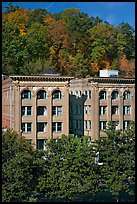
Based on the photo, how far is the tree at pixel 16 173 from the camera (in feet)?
57.1

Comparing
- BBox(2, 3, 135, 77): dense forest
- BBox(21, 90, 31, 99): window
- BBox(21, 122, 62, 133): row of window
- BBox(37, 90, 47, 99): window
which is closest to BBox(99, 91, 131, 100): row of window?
BBox(21, 122, 62, 133): row of window

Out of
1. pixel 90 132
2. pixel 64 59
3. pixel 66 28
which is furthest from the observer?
pixel 66 28

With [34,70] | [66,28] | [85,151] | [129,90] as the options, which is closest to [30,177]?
[85,151]

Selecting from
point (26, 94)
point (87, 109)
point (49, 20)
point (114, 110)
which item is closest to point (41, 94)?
point (26, 94)

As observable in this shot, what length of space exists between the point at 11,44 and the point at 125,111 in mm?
15895

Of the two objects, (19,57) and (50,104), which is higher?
(19,57)

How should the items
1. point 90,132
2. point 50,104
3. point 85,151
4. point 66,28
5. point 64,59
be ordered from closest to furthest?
point 85,151 < point 50,104 < point 90,132 < point 64,59 < point 66,28

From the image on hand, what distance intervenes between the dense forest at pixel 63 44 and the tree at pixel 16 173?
21013 millimetres

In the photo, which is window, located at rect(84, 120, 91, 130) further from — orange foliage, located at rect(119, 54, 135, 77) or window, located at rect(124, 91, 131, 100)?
orange foliage, located at rect(119, 54, 135, 77)

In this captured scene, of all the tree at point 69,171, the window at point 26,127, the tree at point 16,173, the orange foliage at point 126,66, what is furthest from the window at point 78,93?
the orange foliage at point 126,66

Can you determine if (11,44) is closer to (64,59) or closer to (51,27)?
(64,59)

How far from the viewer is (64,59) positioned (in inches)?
1889

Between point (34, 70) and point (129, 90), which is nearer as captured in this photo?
point (129, 90)

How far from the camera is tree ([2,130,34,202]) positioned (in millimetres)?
17391
